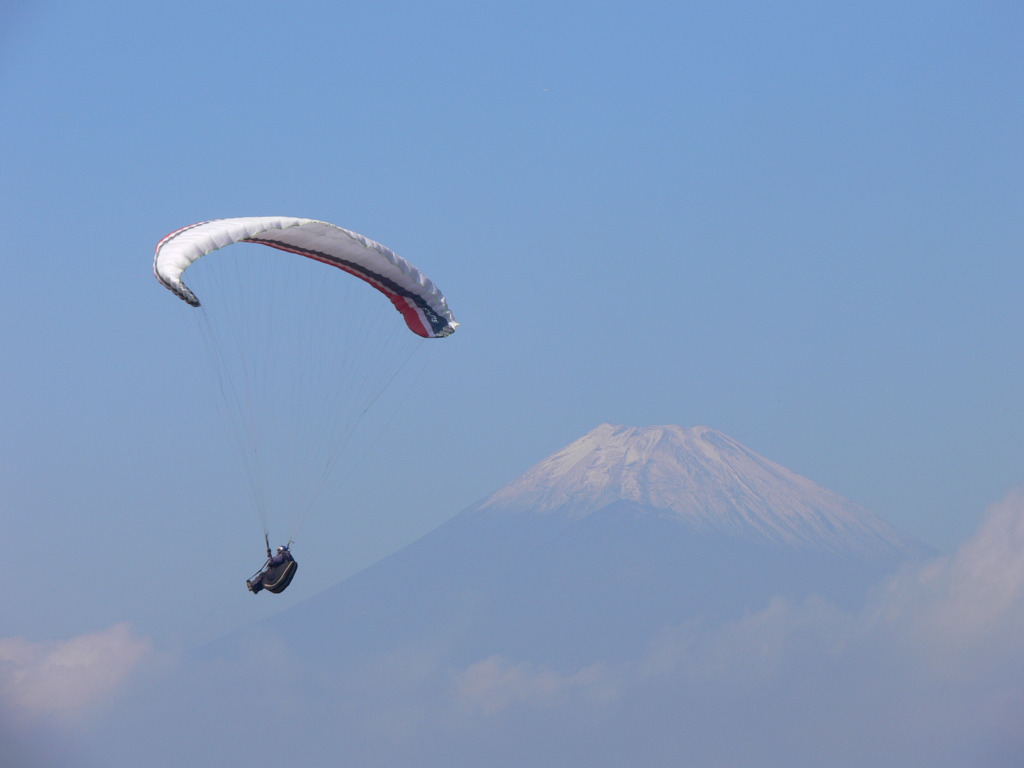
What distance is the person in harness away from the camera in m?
26.7

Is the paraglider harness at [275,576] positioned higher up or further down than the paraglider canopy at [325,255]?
further down

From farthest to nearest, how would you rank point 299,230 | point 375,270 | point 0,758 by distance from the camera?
point 0,758 < point 375,270 < point 299,230

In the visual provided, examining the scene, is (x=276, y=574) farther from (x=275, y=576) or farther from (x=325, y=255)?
(x=325, y=255)

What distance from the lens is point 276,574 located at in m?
27.0

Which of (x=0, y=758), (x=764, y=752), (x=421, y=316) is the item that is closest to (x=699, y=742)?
(x=764, y=752)

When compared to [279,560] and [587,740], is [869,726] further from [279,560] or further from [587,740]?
[279,560]

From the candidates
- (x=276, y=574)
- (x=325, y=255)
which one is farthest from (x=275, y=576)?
(x=325, y=255)

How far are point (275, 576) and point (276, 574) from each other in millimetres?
47

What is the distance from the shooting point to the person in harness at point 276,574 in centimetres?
2669

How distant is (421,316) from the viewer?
31203 millimetres

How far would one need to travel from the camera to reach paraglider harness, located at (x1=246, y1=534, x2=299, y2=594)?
87.5 feet

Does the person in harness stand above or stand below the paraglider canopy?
below

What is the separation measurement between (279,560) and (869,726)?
184 meters

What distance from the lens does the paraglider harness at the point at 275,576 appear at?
2667 centimetres
